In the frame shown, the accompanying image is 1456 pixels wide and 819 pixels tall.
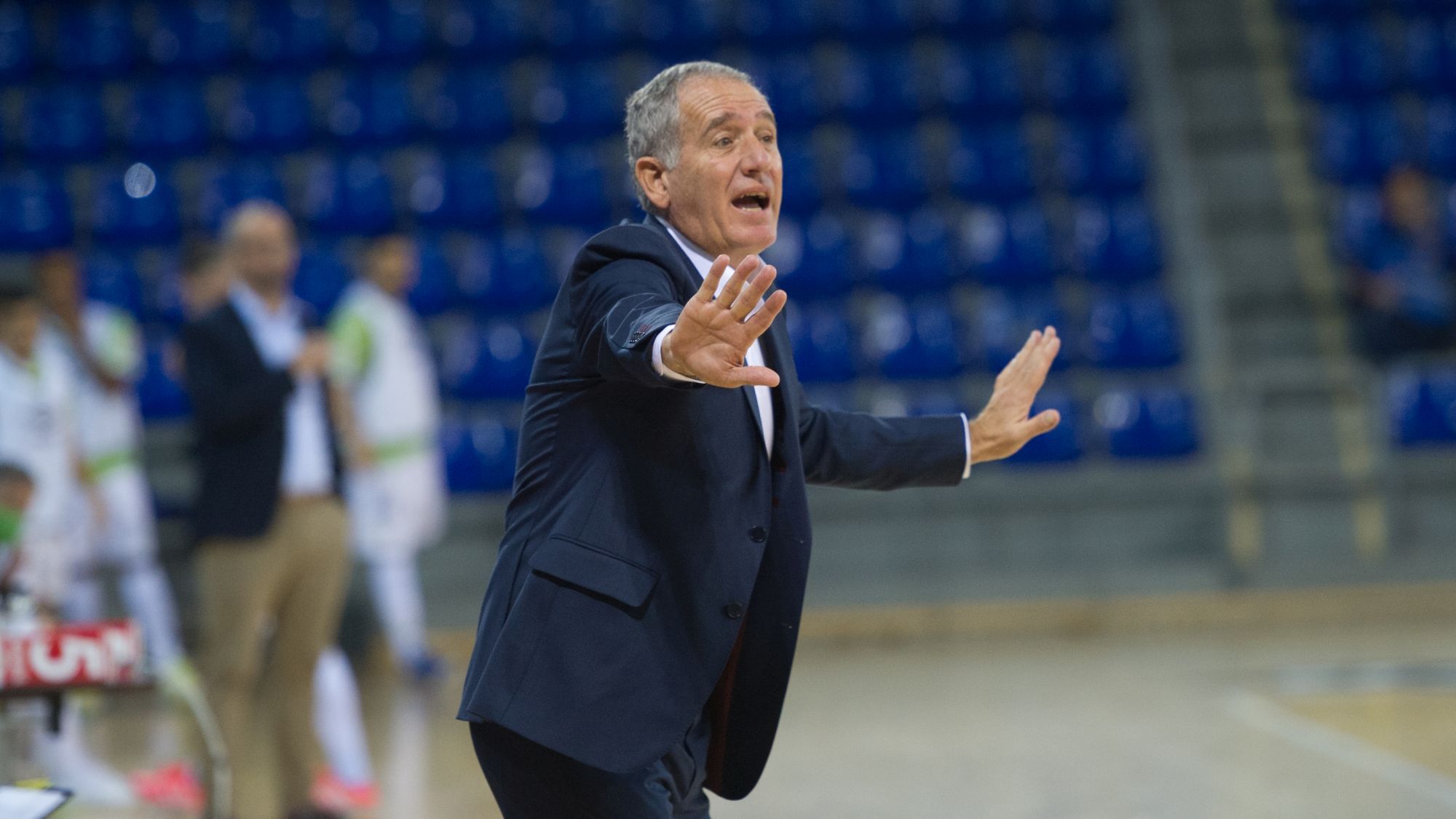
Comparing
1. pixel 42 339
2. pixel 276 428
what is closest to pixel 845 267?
pixel 42 339

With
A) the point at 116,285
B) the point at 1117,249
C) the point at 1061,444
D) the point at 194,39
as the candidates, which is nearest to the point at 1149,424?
the point at 1061,444

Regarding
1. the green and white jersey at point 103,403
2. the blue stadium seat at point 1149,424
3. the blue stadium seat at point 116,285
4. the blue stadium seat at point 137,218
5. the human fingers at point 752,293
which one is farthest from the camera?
the blue stadium seat at point 137,218

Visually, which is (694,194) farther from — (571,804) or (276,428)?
(276,428)

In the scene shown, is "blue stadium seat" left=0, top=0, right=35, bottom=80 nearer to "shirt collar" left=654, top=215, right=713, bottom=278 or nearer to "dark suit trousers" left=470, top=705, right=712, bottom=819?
"shirt collar" left=654, top=215, right=713, bottom=278

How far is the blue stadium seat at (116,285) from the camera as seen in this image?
9711mm

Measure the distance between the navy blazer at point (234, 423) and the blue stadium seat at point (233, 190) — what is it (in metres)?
5.40

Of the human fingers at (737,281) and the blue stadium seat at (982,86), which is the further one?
the blue stadium seat at (982,86)

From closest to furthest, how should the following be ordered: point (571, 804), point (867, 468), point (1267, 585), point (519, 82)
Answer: point (571, 804)
point (867, 468)
point (1267, 585)
point (519, 82)

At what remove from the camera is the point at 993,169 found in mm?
10328

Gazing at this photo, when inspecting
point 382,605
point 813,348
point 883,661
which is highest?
point 813,348

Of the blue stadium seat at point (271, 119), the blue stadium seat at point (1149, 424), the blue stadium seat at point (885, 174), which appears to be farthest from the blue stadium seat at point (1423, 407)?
the blue stadium seat at point (271, 119)

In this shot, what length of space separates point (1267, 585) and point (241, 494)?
5928mm

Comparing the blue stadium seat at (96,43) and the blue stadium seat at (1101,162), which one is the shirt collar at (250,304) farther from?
the blue stadium seat at (96,43)

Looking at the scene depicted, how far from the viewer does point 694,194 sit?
7.54 ft
